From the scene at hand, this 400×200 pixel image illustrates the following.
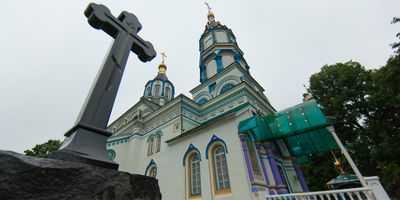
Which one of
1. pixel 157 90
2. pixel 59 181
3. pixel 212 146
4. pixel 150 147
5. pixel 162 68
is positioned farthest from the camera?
pixel 162 68

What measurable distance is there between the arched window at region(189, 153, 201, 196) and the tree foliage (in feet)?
31.8

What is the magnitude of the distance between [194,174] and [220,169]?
5.41 ft

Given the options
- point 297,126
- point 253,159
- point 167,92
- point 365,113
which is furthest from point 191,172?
point 167,92

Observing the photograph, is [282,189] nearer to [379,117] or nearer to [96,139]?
[96,139]

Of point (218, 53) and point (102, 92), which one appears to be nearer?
point (102, 92)

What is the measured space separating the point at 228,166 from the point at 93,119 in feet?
22.3

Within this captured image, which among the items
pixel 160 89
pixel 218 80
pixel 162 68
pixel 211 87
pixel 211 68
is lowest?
pixel 211 87

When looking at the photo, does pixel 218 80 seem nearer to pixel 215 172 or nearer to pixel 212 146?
pixel 212 146

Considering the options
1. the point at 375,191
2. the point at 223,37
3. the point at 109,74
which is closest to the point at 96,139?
the point at 109,74

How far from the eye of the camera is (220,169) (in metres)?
8.43

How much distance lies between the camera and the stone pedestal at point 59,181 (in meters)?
1.16

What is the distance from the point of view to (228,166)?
8.02m

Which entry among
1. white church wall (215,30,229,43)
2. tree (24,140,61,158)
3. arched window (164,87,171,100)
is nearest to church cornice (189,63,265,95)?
white church wall (215,30,229,43)

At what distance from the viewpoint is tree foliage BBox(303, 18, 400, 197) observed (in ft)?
34.8
